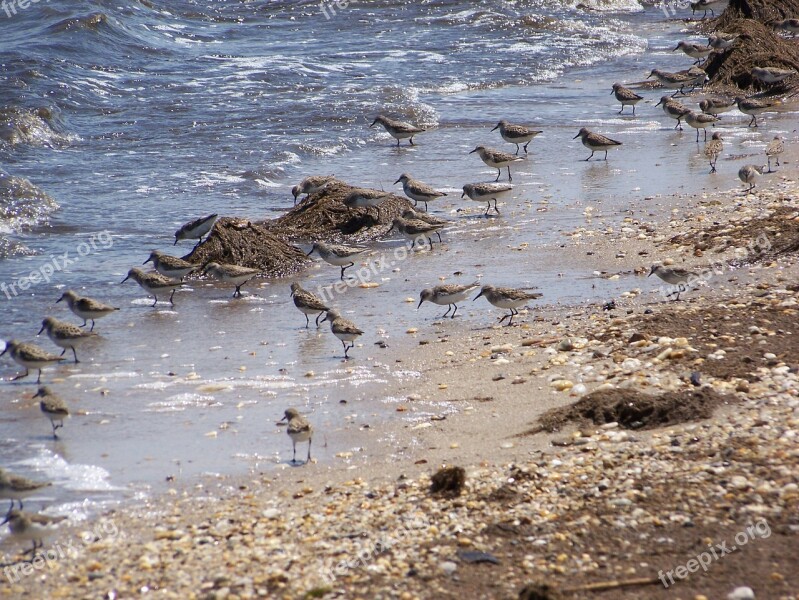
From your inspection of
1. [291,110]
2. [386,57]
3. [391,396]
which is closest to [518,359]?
[391,396]

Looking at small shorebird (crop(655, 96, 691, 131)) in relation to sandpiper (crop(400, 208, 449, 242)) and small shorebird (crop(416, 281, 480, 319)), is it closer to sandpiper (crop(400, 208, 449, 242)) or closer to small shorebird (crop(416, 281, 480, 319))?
sandpiper (crop(400, 208, 449, 242))

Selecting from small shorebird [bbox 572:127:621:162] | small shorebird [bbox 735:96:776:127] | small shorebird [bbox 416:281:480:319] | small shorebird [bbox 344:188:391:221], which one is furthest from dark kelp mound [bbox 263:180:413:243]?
small shorebird [bbox 735:96:776:127]

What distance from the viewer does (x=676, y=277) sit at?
358 inches

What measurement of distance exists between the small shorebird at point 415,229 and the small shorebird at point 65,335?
13.4 feet

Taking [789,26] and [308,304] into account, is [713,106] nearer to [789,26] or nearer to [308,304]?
[789,26]

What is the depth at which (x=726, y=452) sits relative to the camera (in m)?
5.75

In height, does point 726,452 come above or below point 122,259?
above

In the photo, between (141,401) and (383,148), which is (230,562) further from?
(383,148)

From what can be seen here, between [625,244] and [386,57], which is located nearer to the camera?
[625,244]

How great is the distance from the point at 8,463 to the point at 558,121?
13906 millimetres

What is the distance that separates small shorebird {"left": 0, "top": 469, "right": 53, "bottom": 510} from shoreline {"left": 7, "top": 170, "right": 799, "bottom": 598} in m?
0.43

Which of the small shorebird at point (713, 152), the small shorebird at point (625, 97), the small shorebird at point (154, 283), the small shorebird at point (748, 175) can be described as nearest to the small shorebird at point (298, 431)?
the small shorebird at point (154, 283)

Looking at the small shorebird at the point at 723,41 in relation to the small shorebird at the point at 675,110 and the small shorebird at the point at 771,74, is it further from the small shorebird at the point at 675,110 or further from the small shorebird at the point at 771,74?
the small shorebird at the point at 675,110

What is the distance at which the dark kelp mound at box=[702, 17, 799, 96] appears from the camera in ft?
65.3
